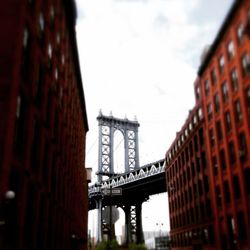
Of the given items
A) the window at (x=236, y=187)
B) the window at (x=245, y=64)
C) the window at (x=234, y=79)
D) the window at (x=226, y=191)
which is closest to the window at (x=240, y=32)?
Answer: the window at (x=245, y=64)

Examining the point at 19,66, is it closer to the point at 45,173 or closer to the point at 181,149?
the point at 45,173

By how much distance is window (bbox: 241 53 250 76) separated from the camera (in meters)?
37.0

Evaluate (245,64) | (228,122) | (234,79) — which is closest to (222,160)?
(228,122)

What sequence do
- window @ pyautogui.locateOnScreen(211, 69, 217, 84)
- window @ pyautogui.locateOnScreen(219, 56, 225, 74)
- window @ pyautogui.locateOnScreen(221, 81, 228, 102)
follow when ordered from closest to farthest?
window @ pyautogui.locateOnScreen(221, 81, 228, 102), window @ pyautogui.locateOnScreen(219, 56, 225, 74), window @ pyautogui.locateOnScreen(211, 69, 217, 84)

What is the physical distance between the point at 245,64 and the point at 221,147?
12375 millimetres

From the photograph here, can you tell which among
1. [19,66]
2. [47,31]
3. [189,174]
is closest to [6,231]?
[19,66]

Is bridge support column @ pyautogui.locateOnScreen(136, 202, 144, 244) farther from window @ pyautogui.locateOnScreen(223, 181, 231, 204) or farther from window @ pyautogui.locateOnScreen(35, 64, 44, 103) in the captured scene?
window @ pyautogui.locateOnScreen(35, 64, 44, 103)

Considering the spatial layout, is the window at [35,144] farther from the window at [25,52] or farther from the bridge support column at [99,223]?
the bridge support column at [99,223]

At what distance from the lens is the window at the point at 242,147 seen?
3875 centimetres

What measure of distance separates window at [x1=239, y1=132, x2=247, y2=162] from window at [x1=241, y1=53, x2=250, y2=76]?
6.70 meters

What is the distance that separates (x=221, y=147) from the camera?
46125mm

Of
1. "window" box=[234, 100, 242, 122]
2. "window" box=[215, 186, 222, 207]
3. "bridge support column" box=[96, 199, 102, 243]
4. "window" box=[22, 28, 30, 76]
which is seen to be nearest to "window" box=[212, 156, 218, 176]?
"window" box=[215, 186, 222, 207]

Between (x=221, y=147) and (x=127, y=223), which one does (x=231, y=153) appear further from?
(x=127, y=223)

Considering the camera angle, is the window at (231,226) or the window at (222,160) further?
the window at (222,160)
